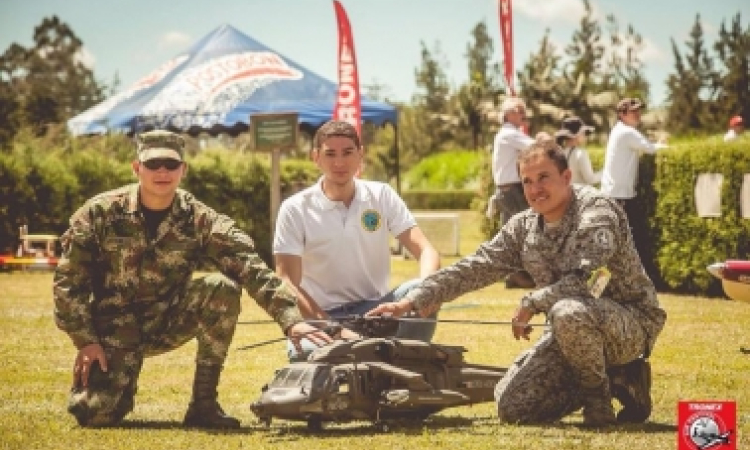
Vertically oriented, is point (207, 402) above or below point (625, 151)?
below

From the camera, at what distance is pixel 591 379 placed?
20.5 feet

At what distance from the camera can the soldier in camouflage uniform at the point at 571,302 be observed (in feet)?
20.2

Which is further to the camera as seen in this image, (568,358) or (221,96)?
(221,96)

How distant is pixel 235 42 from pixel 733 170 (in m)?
14.0

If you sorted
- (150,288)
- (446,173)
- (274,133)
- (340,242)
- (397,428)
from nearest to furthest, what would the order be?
(397,428), (150,288), (340,242), (274,133), (446,173)

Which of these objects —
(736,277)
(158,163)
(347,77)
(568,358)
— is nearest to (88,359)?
(158,163)

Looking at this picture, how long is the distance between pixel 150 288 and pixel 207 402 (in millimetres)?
621

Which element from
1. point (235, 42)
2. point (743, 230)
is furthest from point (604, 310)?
point (235, 42)

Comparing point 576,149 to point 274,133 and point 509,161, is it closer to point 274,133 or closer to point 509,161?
point 509,161

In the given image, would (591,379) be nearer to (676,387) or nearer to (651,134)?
(676,387)

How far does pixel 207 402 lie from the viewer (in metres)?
6.57

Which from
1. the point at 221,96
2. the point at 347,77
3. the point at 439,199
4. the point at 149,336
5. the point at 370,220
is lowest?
the point at 439,199

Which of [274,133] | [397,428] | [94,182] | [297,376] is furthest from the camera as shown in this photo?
[94,182]

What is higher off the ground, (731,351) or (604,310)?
(604,310)
